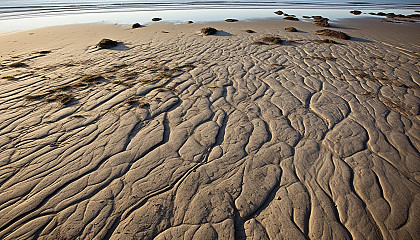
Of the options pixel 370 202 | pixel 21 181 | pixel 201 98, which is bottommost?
pixel 370 202

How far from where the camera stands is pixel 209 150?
3.15m

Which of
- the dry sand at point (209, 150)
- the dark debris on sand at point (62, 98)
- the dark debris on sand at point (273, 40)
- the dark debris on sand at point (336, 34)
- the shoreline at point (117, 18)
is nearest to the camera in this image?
the dry sand at point (209, 150)

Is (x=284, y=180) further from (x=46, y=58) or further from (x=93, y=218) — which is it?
(x=46, y=58)

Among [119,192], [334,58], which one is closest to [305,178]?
[119,192]

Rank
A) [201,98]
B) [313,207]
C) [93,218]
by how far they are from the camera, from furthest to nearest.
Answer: [201,98], [313,207], [93,218]

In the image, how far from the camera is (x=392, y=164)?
9.70 ft

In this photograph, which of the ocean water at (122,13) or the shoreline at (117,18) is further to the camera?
the ocean water at (122,13)

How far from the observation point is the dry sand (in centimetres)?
224

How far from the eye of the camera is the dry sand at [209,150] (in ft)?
7.35

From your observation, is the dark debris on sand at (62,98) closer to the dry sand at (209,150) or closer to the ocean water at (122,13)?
the dry sand at (209,150)

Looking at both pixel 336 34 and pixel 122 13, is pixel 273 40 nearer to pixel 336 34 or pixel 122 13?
pixel 336 34

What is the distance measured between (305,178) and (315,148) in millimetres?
694

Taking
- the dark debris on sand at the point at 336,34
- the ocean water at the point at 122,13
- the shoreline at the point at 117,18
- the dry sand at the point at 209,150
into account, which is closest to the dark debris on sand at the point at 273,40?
the dry sand at the point at 209,150

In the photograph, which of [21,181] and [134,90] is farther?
[134,90]
